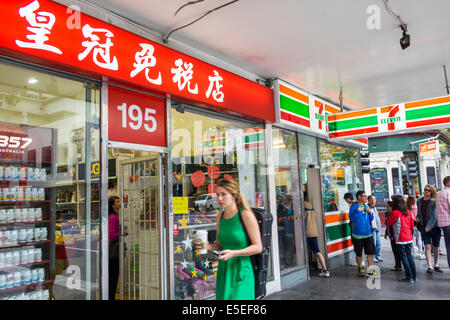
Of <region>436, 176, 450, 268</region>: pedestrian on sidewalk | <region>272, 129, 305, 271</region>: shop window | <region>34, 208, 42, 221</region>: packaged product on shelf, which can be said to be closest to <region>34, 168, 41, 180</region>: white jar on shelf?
<region>34, 208, 42, 221</region>: packaged product on shelf

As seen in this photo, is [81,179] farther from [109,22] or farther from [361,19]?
[361,19]

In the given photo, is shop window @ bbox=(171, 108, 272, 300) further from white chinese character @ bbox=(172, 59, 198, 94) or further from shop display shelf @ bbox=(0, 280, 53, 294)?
shop display shelf @ bbox=(0, 280, 53, 294)

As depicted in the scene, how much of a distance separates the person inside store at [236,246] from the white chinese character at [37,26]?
1903 millimetres

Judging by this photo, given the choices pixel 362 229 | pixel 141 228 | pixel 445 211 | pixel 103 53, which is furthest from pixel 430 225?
pixel 103 53

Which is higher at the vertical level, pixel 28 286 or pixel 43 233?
pixel 43 233

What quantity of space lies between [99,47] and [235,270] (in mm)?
2388

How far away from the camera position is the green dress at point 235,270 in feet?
8.33

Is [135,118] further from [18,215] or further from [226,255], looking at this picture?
[226,255]

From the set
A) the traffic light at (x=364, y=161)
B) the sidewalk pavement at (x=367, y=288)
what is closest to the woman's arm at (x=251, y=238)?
the sidewalk pavement at (x=367, y=288)

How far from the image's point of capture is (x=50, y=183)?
359 cm

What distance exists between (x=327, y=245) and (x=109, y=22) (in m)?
5.77

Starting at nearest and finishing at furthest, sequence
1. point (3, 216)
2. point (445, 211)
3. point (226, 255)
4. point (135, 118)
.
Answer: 1. point (226, 255)
2. point (3, 216)
3. point (135, 118)
4. point (445, 211)

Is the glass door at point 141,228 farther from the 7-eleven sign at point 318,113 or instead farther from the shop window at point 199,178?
the 7-eleven sign at point 318,113

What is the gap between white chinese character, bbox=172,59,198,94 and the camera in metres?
4.19
